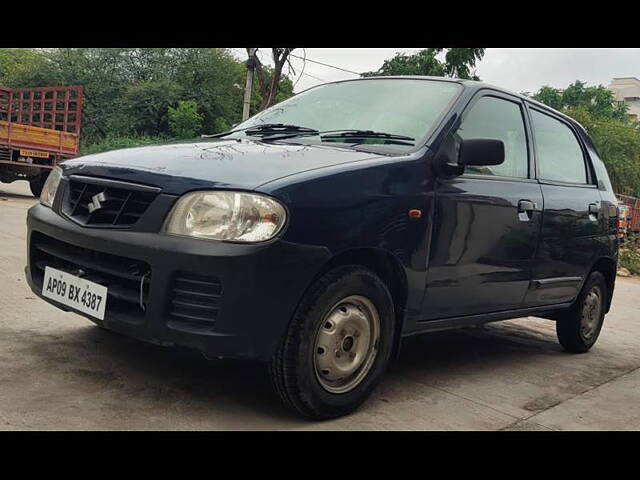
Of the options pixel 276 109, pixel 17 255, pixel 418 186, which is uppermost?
pixel 276 109

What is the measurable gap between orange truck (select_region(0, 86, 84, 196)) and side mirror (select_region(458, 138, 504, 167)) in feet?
41.1

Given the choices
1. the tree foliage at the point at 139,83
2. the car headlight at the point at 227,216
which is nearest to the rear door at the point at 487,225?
the car headlight at the point at 227,216

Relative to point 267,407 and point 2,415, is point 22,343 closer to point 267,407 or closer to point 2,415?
point 2,415

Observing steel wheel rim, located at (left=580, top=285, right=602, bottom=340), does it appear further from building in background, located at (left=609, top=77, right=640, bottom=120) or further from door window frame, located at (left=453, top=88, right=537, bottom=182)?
building in background, located at (left=609, top=77, right=640, bottom=120)

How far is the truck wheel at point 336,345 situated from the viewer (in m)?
2.88

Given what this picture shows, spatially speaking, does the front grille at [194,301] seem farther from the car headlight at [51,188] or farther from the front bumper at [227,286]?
the car headlight at [51,188]

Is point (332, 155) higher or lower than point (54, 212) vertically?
higher

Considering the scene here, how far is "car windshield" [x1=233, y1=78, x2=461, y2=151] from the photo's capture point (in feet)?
12.1

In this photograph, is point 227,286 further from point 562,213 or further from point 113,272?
point 562,213

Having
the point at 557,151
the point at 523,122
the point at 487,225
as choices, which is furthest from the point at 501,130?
the point at 557,151

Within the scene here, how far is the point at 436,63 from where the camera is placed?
2927 cm

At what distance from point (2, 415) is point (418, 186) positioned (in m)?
2.08
